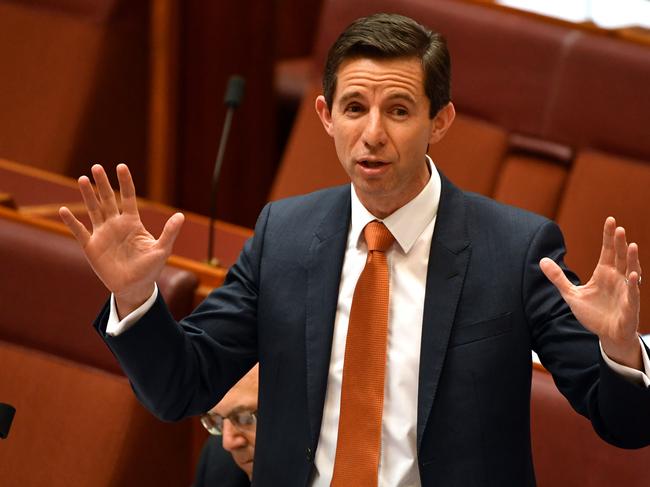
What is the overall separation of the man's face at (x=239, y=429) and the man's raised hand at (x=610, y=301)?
293 mm

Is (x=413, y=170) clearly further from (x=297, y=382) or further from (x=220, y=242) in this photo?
(x=220, y=242)

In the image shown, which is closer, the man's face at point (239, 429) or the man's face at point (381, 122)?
the man's face at point (381, 122)

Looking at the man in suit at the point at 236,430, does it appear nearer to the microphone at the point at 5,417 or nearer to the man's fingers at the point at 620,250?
the microphone at the point at 5,417

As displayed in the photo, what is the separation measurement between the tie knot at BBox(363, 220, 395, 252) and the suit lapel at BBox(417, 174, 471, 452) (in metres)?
0.02

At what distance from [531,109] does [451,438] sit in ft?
2.46

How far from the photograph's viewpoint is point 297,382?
687 millimetres

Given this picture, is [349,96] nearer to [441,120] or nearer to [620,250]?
[441,120]

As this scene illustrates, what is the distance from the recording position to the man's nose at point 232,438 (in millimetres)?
836

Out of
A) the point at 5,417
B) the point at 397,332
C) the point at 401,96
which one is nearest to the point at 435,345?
the point at 397,332

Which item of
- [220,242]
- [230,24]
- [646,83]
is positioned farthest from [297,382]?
[230,24]

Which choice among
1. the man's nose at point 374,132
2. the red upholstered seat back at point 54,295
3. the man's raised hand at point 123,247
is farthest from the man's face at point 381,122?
the red upholstered seat back at point 54,295

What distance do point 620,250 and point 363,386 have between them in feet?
0.51

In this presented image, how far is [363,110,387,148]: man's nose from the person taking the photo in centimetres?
65

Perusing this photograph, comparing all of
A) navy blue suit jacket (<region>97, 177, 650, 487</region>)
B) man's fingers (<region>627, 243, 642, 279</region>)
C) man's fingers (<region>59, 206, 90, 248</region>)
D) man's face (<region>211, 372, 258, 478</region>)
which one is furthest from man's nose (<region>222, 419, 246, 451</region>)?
man's fingers (<region>627, 243, 642, 279</region>)
